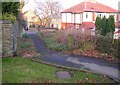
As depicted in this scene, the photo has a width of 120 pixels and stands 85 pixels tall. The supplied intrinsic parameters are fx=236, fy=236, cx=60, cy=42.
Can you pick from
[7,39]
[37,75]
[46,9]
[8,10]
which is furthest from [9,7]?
[46,9]

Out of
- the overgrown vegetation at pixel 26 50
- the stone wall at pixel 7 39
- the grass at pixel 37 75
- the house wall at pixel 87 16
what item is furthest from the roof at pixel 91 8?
the grass at pixel 37 75

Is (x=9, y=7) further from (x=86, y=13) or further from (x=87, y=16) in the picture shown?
(x=87, y=16)

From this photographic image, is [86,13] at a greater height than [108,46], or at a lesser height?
greater

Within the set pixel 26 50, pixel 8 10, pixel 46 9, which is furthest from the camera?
pixel 46 9

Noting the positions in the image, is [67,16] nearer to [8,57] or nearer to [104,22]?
[104,22]

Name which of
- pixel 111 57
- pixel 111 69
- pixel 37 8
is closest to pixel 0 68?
pixel 111 69

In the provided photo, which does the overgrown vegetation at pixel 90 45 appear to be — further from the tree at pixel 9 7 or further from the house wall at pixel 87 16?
the house wall at pixel 87 16

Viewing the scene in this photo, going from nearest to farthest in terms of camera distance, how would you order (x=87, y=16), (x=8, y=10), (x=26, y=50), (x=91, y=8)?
(x=8, y=10), (x=26, y=50), (x=91, y=8), (x=87, y=16)

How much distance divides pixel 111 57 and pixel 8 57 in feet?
19.5

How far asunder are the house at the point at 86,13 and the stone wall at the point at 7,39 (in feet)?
112

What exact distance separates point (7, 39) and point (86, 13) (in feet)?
124

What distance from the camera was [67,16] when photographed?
54.2 m

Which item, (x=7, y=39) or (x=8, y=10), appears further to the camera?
(x=8, y=10)

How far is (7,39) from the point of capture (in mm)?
11969
